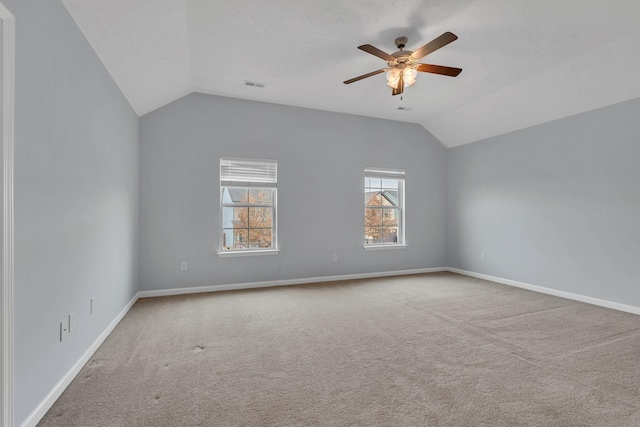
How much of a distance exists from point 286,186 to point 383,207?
75.7 inches

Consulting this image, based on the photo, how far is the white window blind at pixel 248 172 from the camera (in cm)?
467

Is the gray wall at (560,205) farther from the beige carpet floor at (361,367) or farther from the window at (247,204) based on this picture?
the window at (247,204)

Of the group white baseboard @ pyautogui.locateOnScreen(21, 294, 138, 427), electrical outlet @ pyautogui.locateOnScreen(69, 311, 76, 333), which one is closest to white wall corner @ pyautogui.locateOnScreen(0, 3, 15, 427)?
white baseboard @ pyautogui.locateOnScreen(21, 294, 138, 427)

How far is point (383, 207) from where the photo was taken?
5.74 meters

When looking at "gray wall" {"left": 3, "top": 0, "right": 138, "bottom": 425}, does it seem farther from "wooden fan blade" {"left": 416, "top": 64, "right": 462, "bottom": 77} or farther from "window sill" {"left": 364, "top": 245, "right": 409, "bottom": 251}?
"window sill" {"left": 364, "top": 245, "right": 409, "bottom": 251}

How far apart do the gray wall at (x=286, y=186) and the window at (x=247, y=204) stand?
0.14 meters

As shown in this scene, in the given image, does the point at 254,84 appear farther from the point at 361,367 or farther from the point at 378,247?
the point at 361,367

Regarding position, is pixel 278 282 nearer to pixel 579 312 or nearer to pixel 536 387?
pixel 536 387

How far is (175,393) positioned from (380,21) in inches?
132

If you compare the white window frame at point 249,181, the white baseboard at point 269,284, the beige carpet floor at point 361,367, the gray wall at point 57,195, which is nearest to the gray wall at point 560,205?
the beige carpet floor at point 361,367

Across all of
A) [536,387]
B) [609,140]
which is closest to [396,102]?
[609,140]

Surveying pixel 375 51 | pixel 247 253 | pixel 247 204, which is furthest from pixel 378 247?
pixel 375 51

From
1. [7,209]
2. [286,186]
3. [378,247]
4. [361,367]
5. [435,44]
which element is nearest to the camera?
[7,209]

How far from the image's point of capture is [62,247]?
2.02 metres
